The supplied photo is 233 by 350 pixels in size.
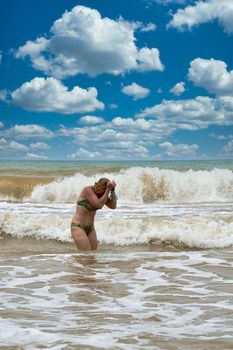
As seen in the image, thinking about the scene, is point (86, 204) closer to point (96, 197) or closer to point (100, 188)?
point (96, 197)

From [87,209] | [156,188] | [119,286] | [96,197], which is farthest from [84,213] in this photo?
[156,188]

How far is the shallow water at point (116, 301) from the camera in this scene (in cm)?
427

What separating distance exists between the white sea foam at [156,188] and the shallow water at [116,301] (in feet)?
46.3

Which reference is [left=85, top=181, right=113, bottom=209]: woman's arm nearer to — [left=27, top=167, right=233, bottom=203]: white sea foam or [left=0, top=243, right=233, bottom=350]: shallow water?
[left=0, top=243, right=233, bottom=350]: shallow water

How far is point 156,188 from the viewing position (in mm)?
24344

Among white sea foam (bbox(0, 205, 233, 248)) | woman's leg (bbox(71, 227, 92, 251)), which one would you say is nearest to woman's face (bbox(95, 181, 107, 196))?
woman's leg (bbox(71, 227, 92, 251))

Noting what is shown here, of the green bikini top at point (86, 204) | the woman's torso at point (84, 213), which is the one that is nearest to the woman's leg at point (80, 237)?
the woman's torso at point (84, 213)

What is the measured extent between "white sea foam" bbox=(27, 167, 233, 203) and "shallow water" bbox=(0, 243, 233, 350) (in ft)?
46.3

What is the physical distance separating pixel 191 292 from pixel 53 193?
17.7 m

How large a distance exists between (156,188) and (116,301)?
1874 cm

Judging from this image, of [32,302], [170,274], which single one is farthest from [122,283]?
[32,302]

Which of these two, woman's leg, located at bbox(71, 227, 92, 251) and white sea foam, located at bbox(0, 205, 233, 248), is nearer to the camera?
woman's leg, located at bbox(71, 227, 92, 251)

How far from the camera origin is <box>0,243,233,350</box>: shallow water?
14.0 ft

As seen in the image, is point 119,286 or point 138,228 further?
point 138,228
